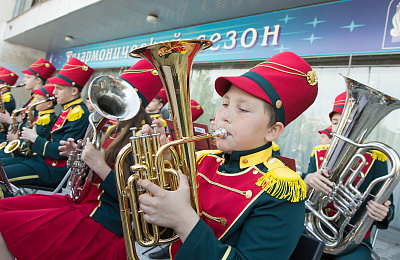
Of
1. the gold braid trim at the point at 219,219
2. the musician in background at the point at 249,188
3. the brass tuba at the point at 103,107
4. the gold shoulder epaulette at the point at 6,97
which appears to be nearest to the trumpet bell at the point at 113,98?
the brass tuba at the point at 103,107

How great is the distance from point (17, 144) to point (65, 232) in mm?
2211

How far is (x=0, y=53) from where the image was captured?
42.4ft

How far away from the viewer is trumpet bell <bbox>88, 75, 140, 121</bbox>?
1.66 m

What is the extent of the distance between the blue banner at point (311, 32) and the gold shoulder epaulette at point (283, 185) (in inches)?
141

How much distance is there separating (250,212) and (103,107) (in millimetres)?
1042

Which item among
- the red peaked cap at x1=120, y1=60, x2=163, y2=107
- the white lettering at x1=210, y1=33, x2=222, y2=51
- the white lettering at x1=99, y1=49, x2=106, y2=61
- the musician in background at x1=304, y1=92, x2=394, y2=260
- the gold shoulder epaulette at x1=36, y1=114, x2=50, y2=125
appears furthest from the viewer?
the white lettering at x1=99, y1=49, x2=106, y2=61

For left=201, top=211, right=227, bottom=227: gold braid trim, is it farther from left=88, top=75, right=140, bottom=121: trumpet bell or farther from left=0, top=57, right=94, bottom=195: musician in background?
left=0, top=57, right=94, bottom=195: musician in background

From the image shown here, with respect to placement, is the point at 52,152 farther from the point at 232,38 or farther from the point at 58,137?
the point at 232,38

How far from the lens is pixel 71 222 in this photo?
1676mm

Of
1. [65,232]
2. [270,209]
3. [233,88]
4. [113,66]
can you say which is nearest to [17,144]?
[65,232]

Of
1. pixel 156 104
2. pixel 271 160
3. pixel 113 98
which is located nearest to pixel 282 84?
pixel 271 160

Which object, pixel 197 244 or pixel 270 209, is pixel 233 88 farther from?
pixel 197 244

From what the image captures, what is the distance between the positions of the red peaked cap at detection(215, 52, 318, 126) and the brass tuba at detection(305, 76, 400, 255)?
39.7 inches

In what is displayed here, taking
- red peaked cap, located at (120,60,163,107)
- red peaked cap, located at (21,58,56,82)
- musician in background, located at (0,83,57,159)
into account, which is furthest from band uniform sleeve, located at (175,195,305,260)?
red peaked cap, located at (21,58,56,82)
